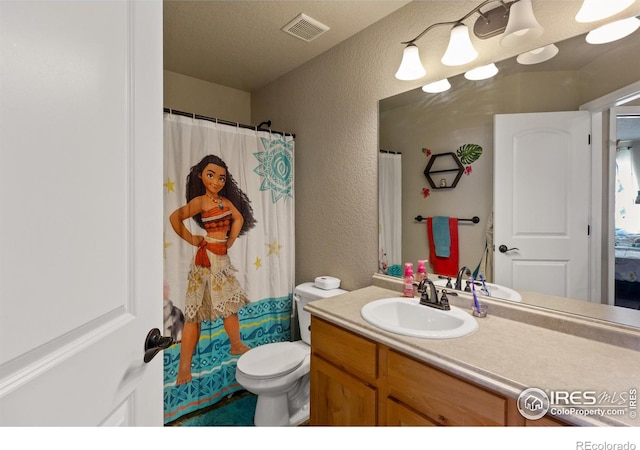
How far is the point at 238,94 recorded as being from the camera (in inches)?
109

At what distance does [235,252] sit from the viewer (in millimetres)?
2043

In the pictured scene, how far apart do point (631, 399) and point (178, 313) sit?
1959mm

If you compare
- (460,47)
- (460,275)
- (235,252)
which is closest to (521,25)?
(460,47)

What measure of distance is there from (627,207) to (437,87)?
96cm

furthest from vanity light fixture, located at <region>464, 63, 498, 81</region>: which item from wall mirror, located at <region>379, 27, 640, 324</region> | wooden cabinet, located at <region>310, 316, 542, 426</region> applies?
wooden cabinet, located at <region>310, 316, 542, 426</region>

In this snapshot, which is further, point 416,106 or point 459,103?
point 416,106

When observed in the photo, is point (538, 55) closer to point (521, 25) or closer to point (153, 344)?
point (521, 25)

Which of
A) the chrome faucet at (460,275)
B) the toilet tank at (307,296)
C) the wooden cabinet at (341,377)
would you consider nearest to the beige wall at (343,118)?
the toilet tank at (307,296)

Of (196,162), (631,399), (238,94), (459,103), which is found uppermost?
(238,94)

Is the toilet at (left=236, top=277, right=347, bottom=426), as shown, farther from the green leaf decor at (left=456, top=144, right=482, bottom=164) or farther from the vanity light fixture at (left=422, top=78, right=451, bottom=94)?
the vanity light fixture at (left=422, top=78, right=451, bottom=94)

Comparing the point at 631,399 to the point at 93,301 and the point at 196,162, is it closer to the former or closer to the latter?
the point at 93,301
